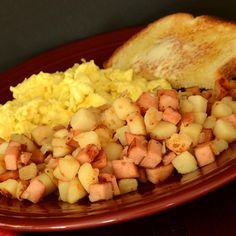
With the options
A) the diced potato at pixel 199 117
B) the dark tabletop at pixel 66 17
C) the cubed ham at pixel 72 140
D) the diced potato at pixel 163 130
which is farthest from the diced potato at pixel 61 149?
the dark tabletop at pixel 66 17

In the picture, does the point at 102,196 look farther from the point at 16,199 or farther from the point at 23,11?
the point at 23,11

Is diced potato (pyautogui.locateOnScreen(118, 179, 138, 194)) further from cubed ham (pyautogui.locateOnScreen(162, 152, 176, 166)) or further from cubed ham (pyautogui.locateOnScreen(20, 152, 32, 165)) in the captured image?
cubed ham (pyautogui.locateOnScreen(20, 152, 32, 165))

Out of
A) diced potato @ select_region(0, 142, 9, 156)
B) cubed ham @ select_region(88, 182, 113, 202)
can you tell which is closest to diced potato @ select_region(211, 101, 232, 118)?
cubed ham @ select_region(88, 182, 113, 202)

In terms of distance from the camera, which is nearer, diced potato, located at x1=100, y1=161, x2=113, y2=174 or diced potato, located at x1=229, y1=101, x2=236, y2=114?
diced potato, located at x1=100, y1=161, x2=113, y2=174

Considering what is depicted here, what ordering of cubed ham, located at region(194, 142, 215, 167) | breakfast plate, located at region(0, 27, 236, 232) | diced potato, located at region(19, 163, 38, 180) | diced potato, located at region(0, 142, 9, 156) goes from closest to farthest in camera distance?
breakfast plate, located at region(0, 27, 236, 232)
cubed ham, located at region(194, 142, 215, 167)
diced potato, located at region(19, 163, 38, 180)
diced potato, located at region(0, 142, 9, 156)

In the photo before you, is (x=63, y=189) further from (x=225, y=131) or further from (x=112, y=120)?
(x=225, y=131)

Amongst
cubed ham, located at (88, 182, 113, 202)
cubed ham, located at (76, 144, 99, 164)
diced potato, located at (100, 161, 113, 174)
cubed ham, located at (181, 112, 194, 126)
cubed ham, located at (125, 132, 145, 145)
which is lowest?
cubed ham, located at (88, 182, 113, 202)

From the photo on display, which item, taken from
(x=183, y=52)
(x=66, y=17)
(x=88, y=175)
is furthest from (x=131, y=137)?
(x=66, y=17)
